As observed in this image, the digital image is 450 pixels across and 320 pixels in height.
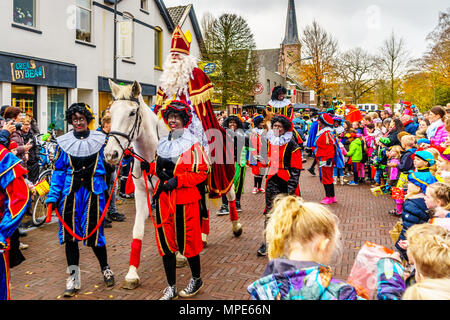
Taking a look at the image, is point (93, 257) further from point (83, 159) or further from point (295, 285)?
Result: point (295, 285)

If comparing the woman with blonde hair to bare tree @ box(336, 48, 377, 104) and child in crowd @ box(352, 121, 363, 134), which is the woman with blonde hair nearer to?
child in crowd @ box(352, 121, 363, 134)

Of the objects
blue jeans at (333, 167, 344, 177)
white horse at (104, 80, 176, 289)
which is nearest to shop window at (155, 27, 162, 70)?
blue jeans at (333, 167, 344, 177)

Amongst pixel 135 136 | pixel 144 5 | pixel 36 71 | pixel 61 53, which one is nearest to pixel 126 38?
pixel 61 53

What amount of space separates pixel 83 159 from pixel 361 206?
274 inches

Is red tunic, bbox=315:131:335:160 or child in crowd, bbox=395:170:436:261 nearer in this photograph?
child in crowd, bbox=395:170:436:261

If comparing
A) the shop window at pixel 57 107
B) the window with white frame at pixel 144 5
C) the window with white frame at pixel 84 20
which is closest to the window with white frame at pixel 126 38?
the window with white frame at pixel 84 20

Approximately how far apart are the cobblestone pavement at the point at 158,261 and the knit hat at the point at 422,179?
1.36 meters

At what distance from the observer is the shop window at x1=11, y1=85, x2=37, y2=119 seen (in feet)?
38.1

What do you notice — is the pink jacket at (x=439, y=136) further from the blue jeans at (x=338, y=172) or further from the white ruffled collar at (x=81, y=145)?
the white ruffled collar at (x=81, y=145)

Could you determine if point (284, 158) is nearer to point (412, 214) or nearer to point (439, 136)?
point (412, 214)

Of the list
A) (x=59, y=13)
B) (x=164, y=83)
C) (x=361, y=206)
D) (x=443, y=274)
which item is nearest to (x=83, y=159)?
(x=164, y=83)

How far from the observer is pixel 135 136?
4.20 meters

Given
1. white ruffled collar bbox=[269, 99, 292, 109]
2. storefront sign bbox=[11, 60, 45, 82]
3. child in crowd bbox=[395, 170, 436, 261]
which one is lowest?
child in crowd bbox=[395, 170, 436, 261]

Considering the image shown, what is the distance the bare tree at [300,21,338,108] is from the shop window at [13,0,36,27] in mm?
28758
